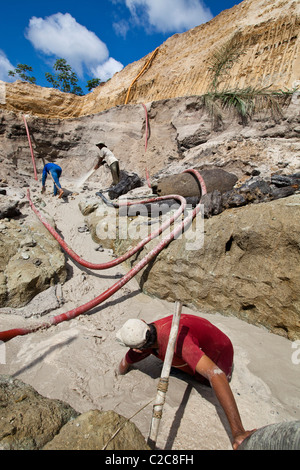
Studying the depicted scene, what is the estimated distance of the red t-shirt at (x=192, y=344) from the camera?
160cm

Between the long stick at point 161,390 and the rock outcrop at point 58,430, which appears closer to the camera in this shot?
the rock outcrop at point 58,430

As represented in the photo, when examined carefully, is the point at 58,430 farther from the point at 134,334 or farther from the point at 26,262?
the point at 26,262

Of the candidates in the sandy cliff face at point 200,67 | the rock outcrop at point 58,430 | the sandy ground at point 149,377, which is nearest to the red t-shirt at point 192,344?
the sandy ground at point 149,377

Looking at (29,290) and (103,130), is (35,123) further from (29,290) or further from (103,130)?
(29,290)

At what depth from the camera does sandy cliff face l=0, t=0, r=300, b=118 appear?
7.32m

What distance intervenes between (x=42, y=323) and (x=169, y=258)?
1.89 meters

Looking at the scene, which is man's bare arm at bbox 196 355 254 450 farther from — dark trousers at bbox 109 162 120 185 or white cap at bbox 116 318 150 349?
dark trousers at bbox 109 162 120 185

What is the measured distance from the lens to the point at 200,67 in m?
9.43

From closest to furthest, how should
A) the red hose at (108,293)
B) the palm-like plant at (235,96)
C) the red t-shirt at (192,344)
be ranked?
the red t-shirt at (192,344) → the red hose at (108,293) → the palm-like plant at (235,96)

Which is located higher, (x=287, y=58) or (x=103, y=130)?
(x=287, y=58)

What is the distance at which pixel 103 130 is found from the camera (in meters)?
9.21

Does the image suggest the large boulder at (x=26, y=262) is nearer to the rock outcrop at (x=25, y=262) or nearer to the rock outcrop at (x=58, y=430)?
the rock outcrop at (x=25, y=262)

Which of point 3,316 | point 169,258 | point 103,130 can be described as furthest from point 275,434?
point 103,130
